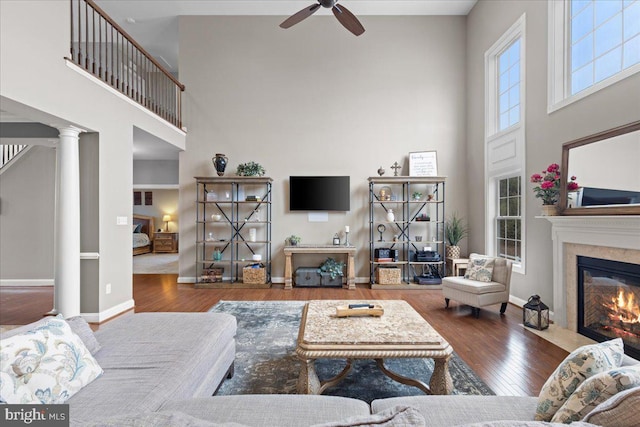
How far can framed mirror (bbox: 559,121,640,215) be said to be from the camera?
9.10 feet

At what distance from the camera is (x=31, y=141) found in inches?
164

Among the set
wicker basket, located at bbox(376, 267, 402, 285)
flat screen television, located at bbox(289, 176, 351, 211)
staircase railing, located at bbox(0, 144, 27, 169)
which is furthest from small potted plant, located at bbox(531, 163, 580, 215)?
staircase railing, located at bbox(0, 144, 27, 169)

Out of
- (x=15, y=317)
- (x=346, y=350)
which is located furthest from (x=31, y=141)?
(x=346, y=350)

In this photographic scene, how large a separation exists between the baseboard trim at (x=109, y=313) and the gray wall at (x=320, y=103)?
1.77 metres

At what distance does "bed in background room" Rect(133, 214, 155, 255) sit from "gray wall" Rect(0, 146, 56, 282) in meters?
5.00

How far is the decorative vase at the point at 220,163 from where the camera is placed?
5.88 metres

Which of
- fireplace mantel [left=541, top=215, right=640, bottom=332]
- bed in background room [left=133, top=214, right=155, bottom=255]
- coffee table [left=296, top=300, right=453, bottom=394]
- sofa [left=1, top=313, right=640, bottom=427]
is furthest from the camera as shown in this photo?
bed in background room [left=133, top=214, right=155, bottom=255]

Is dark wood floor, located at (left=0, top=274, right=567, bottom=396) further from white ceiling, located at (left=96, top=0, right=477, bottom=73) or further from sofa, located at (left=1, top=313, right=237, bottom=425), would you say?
white ceiling, located at (left=96, top=0, right=477, bottom=73)

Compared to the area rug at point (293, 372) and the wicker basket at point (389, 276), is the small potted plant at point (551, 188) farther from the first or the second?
the wicker basket at point (389, 276)

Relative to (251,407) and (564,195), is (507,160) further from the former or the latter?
(251,407)

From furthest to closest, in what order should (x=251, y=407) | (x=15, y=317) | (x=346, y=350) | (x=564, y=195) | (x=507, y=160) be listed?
(x=507, y=160) < (x=15, y=317) < (x=564, y=195) < (x=346, y=350) < (x=251, y=407)

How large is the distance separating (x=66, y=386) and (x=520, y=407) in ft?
6.34

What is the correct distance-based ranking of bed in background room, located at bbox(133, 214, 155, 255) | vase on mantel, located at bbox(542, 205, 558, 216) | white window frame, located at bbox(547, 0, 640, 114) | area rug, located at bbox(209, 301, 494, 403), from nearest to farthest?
area rug, located at bbox(209, 301, 494, 403), vase on mantel, located at bbox(542, 205, 558, 216), white window frame, located at bbox(547, 0, 640, 114), bed in background room, located at bbox(133, 214, 155, 255)

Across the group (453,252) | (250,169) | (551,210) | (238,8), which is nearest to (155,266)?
(250,169)
